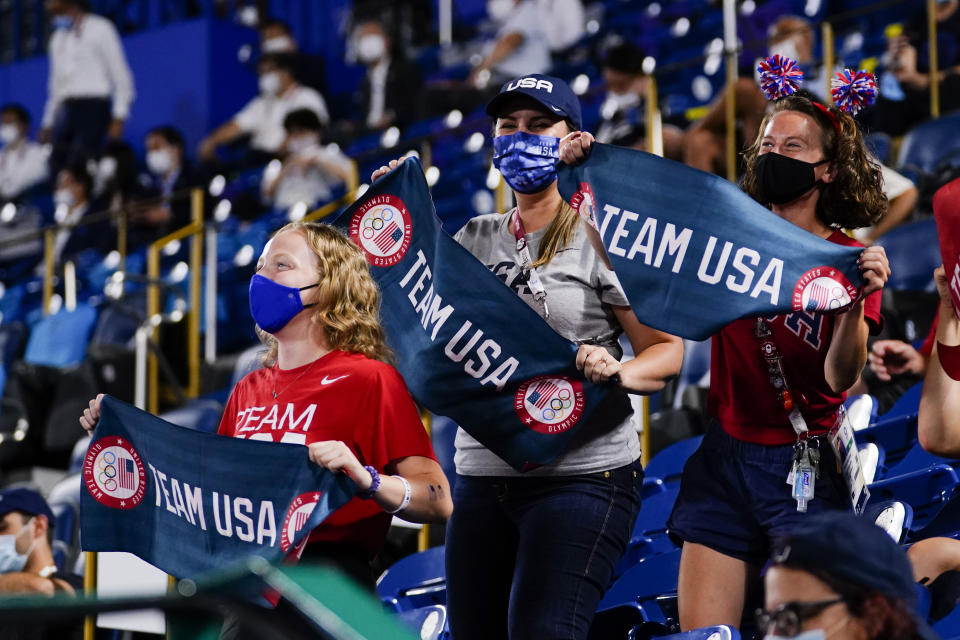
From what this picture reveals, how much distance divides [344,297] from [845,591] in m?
1.37

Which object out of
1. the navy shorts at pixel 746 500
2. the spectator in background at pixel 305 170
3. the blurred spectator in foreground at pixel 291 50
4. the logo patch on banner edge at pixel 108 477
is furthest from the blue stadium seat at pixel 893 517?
the blurred spectator in foreground at pixel 291 50

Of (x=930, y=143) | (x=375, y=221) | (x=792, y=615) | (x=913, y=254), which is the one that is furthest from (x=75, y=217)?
(x=792, y=615)

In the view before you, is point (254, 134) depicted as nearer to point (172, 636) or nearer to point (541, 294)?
point (541, 294)

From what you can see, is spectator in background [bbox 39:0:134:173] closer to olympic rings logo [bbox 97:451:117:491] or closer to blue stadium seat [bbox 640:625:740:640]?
olympic rings logo [bbox 97:451:117:491]

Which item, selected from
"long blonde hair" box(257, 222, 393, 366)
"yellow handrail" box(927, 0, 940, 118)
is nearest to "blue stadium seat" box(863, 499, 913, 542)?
"long blonde hair" box(257, 222, 393, 366)

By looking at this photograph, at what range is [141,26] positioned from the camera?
12.7 m

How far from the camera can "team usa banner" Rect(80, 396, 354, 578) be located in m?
2.50

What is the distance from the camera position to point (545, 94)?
2.72 meters

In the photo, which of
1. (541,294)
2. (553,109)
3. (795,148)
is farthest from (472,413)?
(795,148)

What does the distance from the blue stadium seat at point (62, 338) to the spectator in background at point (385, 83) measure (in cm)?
268

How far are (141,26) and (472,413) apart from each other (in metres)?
10.9

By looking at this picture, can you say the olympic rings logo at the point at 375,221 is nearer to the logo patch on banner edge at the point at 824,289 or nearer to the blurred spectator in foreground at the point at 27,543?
the logo patch on banner edge at the point at 824,289

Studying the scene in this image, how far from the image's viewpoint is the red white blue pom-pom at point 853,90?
9.27 feet

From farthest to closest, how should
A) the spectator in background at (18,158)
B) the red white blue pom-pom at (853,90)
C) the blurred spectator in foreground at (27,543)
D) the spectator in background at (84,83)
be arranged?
the spectator in background at (18,158) → the spectator in background at (84,83) → the blurred spectator in foreground at (27,543) → the red white blue pom-pom at (853,90)
